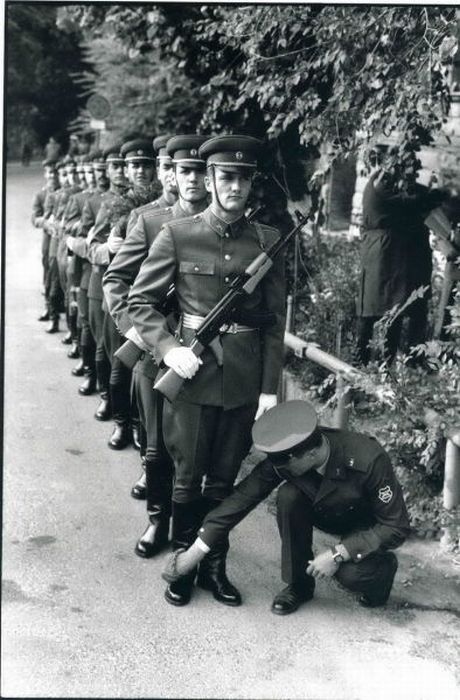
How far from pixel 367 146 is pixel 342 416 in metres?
1.76

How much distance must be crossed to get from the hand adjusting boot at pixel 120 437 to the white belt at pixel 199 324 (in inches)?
98.2

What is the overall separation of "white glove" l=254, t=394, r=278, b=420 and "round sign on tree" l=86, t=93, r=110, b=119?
1114 centimetres

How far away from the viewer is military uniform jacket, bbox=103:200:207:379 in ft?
15.8

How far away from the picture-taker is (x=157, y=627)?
3.91 metres

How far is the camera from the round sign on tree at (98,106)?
14.3 metres

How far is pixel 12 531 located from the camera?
16.1ft

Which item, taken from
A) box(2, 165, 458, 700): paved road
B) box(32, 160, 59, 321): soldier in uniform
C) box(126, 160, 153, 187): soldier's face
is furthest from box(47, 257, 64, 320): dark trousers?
box(2, 165, 458, 700): paved road

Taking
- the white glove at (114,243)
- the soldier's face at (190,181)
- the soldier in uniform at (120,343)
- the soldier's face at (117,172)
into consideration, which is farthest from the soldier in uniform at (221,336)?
the soldier's face at (117,172)

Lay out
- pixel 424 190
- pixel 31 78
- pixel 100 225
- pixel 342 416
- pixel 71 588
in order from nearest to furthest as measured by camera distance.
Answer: pixel 71 588
pixel 342 416
pixel 424 190
pixel 100 225
pixel 31 78

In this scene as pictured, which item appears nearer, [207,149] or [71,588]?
[207,149]

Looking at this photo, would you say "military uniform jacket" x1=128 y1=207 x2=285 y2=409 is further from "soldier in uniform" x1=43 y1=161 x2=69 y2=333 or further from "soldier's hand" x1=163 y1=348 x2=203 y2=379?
"soldier in uniform" x1=43 y1=161 x2=69 y2=333

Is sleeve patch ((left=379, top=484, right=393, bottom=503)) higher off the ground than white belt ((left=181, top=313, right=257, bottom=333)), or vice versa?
white belt ((left=181, top=313, right=257, bottom=333))

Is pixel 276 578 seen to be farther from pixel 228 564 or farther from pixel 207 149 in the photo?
pixel 207 149

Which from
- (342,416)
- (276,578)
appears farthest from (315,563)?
(342,416)
